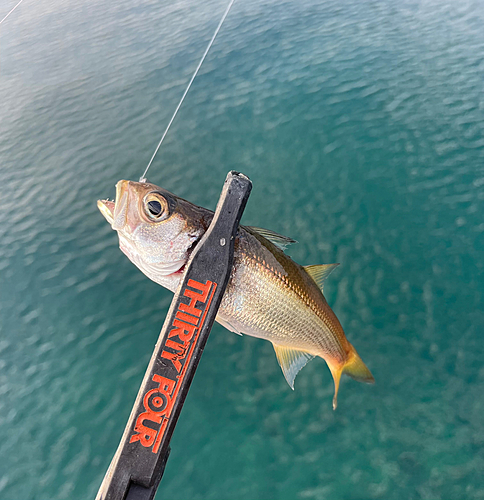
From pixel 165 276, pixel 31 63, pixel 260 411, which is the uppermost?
pixel 31 63

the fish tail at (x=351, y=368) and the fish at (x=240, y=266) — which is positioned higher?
the fish at (x=240, y=266)

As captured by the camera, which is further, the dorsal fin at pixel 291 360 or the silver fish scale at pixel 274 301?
the dorsal fin at pixel 291 360

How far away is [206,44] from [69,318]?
5611mm

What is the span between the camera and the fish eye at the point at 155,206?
1.66 meters

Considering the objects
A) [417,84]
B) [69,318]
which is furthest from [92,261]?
[417,84]

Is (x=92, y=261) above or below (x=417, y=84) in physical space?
above

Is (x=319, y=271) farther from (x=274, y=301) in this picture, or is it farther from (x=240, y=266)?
(x=240, y=266)

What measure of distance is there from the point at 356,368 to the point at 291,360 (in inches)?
15.2

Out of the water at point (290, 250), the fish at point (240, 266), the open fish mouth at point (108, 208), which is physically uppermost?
the open fish mouth at point (108, 208)

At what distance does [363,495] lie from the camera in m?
2.08

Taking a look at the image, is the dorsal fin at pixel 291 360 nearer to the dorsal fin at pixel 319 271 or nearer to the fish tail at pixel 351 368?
the fish tail at pixel 351 368

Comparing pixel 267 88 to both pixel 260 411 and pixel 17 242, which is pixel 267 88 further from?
pixel 260 411

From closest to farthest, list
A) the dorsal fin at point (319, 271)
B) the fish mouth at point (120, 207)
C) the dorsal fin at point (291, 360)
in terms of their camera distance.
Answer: the fish mouth at point (120, 207) < the dorsal fin at point (319, 271) < the dorsal fin at point (291, 360)

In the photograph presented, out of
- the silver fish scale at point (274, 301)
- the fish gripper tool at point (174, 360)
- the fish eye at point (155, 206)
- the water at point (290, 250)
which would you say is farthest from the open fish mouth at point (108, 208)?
the water at point (290, 250)
